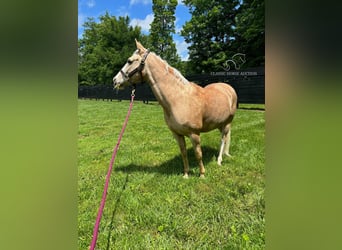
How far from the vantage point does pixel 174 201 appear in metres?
2.98

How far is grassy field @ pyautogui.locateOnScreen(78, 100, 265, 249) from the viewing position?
2.26 meters

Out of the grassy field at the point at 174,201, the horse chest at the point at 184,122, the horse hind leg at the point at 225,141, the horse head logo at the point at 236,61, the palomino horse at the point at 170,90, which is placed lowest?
the grassy field at the point at 174,201

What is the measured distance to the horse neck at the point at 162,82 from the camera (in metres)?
3.43

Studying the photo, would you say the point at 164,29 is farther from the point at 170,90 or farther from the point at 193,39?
the point at 170,90

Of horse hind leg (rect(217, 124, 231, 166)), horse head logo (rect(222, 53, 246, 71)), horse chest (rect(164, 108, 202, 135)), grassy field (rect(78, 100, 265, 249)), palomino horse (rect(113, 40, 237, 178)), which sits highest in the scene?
horse head logo (rect(222, 53, 246, 71))

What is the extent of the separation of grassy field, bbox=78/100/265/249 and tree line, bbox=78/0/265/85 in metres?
20.4

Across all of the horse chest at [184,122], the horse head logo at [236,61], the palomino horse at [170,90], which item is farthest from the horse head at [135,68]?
the horse head logo at [236,61]

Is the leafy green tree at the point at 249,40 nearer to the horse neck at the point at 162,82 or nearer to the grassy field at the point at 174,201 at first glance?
the grassy field at the point at 174,201

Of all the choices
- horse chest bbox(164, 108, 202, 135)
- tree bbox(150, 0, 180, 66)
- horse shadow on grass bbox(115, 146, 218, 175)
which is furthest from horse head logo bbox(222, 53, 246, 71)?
horse chest bbox(164, 108, 202, 135)

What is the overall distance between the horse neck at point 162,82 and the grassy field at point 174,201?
1.26m

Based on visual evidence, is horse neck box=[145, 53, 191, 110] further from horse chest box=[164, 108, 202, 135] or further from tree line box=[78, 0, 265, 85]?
tree line box=[78, 0, 265, 85]

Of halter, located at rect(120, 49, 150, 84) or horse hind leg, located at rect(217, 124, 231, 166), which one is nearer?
halter, located at rect(120, 49, 150, 84)

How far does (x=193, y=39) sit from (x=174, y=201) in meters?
33.7

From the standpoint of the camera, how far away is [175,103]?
341cm
